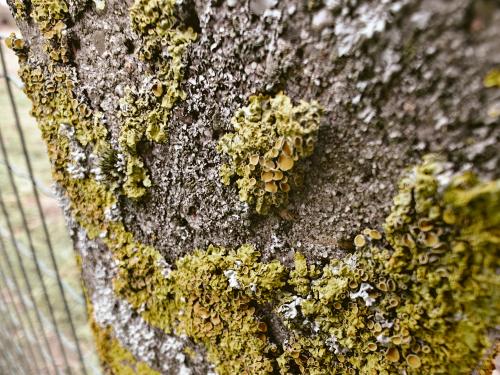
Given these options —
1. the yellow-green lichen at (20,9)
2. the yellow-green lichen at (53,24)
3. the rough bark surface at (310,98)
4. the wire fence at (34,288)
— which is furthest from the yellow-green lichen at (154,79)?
the wire fence at (34,288)

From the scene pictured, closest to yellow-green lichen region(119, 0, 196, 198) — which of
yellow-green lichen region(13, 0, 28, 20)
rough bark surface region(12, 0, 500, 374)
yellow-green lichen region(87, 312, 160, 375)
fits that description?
rough bark surface region(12, 0, 500, 374)

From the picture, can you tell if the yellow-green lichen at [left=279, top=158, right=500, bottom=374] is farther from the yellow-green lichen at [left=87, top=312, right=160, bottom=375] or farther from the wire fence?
the wire fence

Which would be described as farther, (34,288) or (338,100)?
(34,288)

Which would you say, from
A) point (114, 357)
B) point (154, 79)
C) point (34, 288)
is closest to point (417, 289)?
point (154, 79)

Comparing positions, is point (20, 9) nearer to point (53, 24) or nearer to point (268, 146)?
point (53, 24)

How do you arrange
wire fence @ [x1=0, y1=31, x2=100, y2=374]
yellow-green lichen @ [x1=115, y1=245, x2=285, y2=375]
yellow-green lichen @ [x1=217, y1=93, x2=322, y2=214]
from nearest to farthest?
yellow-green lichen @ [x1=217, y1=93, x2=322, y2=214]
yellow-green lichen @ [x1=115, y1=245, x2=285, y2=375]
wire fence @ [x1=0, y1=31, x2=100, y2=374]

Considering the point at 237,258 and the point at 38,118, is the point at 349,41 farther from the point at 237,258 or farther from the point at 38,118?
the point at 38,118
